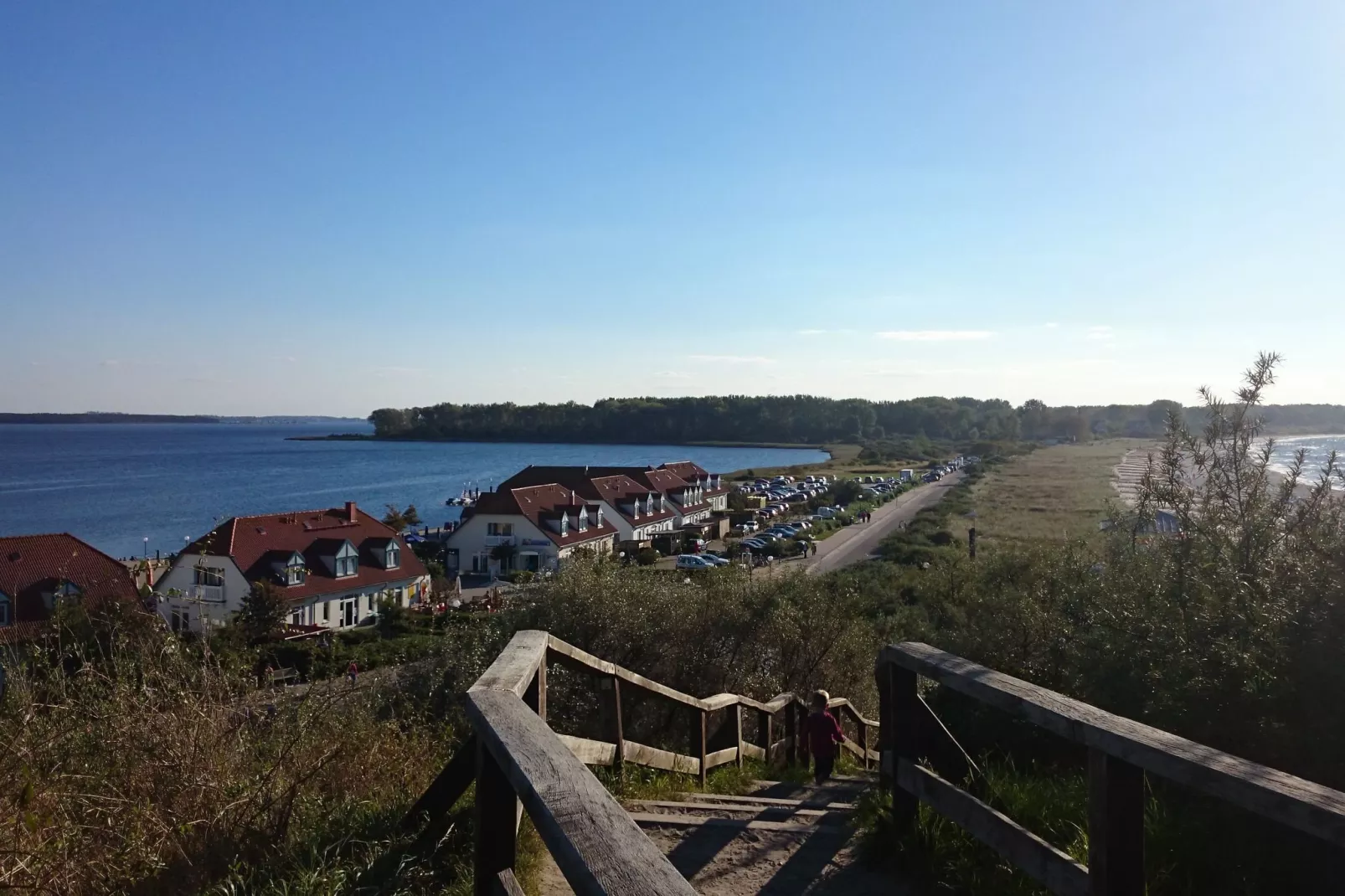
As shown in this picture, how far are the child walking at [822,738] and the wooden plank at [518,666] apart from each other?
4436 mm

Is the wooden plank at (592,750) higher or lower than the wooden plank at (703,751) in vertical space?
higher

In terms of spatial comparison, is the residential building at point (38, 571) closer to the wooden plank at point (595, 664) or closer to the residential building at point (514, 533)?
the residential building at point (514, 533)

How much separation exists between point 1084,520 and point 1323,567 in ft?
155

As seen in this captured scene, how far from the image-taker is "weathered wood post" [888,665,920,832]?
165 inches

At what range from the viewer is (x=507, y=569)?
53281 mm

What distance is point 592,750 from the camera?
5207 mm

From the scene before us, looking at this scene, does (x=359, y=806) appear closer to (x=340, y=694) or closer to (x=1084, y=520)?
(x=340, y=694)

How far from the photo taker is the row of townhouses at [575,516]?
5425 centimetres

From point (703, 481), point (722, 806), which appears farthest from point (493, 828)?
point (703, 481)

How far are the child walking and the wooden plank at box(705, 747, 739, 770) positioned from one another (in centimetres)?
84

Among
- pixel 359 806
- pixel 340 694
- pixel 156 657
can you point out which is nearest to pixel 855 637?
pixel 340 694

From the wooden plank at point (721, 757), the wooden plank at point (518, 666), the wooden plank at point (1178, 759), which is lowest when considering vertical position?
the wooden plank at point (721, 757)

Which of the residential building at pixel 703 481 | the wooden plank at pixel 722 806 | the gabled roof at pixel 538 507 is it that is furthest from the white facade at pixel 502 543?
the wooden plank at pixel 722 806

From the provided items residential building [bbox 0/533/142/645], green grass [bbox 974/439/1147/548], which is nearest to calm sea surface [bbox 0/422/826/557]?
residential building [bbox 0/533/142/645]
